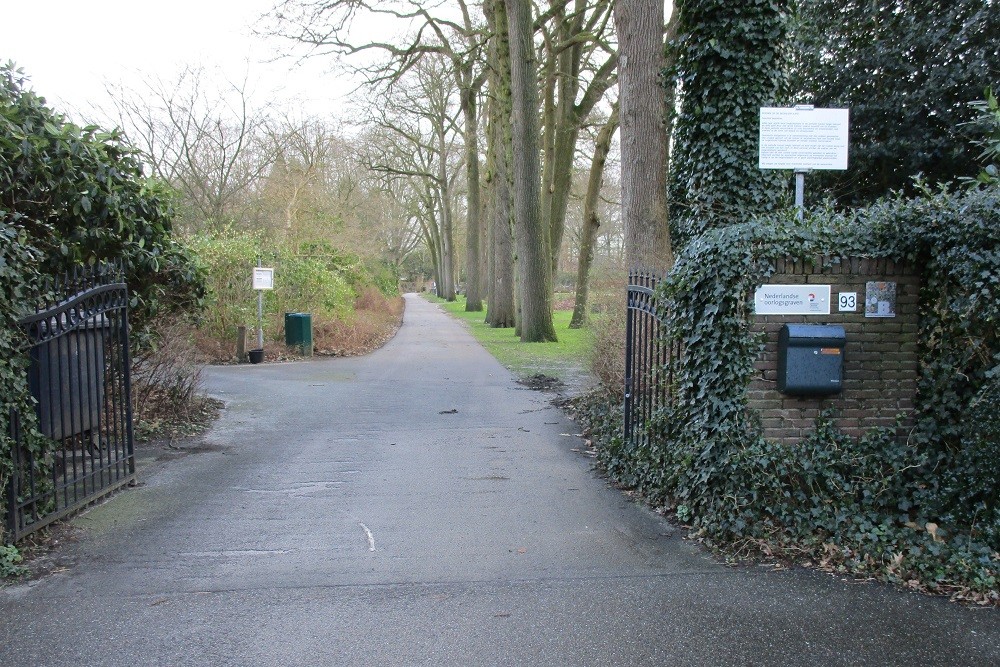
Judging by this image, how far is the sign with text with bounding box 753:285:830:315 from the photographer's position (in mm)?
5570

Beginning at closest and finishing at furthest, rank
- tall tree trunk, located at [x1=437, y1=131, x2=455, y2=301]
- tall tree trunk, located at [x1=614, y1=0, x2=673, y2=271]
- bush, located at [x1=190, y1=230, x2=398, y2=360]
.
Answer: tall tree trunk, located at [x1=614, y1=0, x2=673, y2=271], bush, located at [x1=190, y1=230, x2=398, y2=360], tall tree trunk, located at [x1=437, y1=131, x2=455, y2=301]

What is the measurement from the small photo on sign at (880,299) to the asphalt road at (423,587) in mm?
2012

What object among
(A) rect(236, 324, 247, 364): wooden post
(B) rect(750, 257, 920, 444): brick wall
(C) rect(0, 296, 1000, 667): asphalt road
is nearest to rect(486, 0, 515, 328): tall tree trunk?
(A) rect(236, 324, 247, 364): wooden post

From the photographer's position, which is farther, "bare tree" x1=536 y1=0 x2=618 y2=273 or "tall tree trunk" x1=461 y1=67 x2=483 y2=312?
"tall tree trunk" x1=461 y1=67 x2=483 y2=312

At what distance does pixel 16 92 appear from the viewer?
725 centimetres

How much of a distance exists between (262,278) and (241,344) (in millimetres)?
1614

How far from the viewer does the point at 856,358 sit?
5.70m

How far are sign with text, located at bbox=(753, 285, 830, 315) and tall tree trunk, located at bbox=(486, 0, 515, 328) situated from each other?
1996cm

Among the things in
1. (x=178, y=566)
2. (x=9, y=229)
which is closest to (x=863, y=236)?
(x=178, y=566)

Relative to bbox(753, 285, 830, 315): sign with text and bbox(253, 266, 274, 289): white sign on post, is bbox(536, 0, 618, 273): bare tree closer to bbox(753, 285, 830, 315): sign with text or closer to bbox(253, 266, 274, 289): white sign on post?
bbox(253, 266, 274, 289): white sign on post

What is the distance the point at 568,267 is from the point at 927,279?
5538 centimetres

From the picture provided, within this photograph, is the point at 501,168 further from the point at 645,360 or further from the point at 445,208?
the point at 445,208

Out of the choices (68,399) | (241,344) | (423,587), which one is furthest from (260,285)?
(423,587)

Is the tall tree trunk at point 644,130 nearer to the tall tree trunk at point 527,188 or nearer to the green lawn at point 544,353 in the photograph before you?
the green lawn at point 544,353
